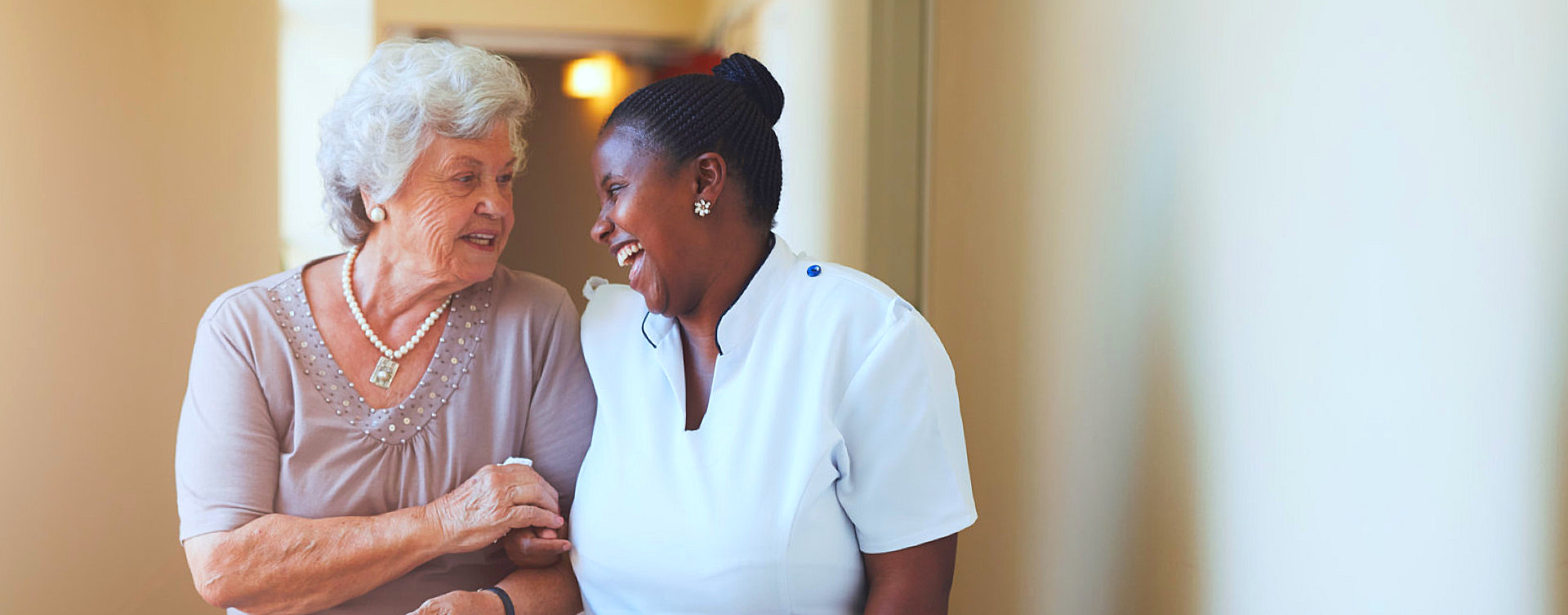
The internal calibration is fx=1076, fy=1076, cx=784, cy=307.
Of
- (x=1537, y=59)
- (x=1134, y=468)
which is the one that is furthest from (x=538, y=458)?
(x=1537, y=59)

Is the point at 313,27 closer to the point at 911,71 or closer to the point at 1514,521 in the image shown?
the point at 911,71

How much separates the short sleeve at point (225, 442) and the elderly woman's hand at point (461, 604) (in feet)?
0.83

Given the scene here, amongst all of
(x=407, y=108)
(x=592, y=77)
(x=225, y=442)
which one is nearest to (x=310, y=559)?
(x=225, y=442)

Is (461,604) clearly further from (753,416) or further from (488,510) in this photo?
(753,416)

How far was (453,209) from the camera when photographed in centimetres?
147

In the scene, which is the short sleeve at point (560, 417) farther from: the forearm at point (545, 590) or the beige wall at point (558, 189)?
the beige wall at point (558, 189)

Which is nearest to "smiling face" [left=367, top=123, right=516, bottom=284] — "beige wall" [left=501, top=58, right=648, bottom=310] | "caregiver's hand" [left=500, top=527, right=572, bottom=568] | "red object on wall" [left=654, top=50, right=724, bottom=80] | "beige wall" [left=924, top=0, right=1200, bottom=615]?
"caregiver's hand" [left=500, top=527, right=572, bottom=568]

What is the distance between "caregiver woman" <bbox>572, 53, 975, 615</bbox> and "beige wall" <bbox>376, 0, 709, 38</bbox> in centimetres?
80

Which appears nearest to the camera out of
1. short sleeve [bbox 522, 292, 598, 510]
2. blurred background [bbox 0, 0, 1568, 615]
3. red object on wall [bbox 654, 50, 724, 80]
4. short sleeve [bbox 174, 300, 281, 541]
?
blurred background [bbox 0, 0, 1568, 615]

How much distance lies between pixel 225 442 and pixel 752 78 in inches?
33.0

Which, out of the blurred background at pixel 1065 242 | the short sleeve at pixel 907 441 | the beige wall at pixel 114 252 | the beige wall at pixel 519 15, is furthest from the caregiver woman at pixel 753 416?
the beige wall at pixel 114 252

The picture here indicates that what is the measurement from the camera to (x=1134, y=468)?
1.52 metres

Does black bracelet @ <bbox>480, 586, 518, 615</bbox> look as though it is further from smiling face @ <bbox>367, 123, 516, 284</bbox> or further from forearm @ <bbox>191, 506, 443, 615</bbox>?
smiling face @ <bbox>367, 123, 516, 284</bbox>

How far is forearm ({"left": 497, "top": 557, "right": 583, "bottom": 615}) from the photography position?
1478mm
